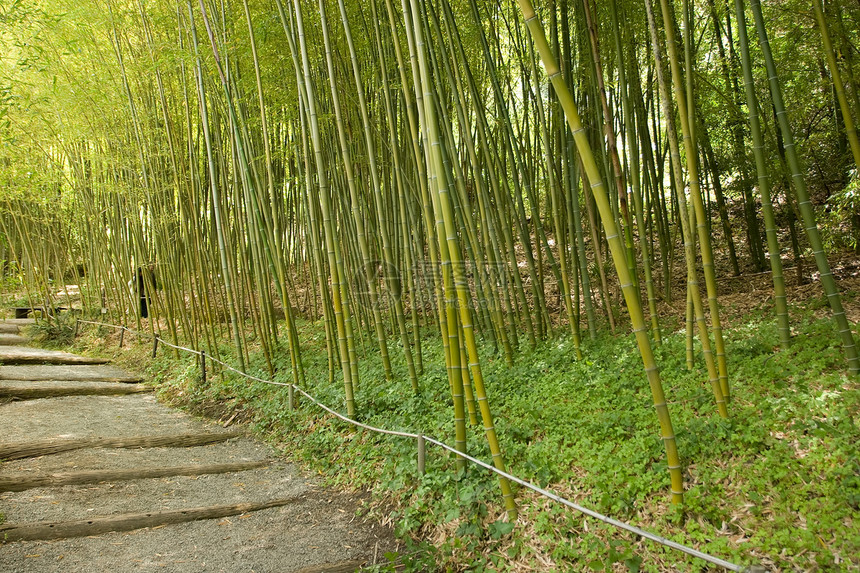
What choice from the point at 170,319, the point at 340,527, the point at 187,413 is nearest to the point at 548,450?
the point at 340,527

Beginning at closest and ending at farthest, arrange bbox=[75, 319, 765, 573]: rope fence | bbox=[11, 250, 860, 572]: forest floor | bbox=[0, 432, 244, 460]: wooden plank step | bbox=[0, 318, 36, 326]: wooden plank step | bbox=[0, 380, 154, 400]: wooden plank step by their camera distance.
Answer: bbox=[75, 319, 765, 573]: rope fence → bbox=[11, 250, 860, 572]: forest floor → bbox=[0, 432, 244, 460]: wooden plank step → bbox=[0, 380, 154, 400]: wooden plank step → bbox=[0, 318, 36, 326]: wooden plank step

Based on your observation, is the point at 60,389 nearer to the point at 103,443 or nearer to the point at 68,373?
the point at 68,373

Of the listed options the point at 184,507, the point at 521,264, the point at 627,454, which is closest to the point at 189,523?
the point at 184,507

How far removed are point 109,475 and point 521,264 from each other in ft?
17.0

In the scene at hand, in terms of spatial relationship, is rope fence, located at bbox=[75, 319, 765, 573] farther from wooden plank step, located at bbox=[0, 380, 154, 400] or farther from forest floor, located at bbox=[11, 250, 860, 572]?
wooden plank step, located at bbox=[0, 380, 154, 400]

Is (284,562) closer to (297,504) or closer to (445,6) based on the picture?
(297,504)

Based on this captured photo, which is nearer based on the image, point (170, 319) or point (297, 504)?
point (297, 504)

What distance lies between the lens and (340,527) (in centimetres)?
257

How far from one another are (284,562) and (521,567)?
1027 mm

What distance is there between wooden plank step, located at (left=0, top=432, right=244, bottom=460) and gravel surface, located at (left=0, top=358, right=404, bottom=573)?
6cm

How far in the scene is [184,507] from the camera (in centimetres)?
274

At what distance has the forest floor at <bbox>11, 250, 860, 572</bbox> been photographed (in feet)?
5.45

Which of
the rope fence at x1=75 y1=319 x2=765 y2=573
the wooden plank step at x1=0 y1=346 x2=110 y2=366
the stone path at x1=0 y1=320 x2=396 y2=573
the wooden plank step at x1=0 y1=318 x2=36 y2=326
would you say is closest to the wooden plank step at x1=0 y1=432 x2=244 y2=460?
the stone path at x1=0 y1=320 x2=396 y2=573

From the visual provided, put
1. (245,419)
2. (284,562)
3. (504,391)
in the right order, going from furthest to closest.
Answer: (245,419)
(504,391)
(284,562)
